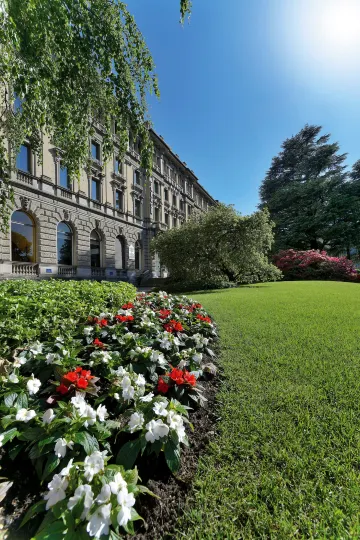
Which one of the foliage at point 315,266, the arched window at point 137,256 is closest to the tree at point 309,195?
the foliage at point 315,266

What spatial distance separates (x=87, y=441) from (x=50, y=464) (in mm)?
230

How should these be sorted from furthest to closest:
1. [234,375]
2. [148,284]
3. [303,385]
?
[148,284]
[234,375]
[303,385]

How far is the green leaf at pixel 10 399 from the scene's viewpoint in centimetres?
190

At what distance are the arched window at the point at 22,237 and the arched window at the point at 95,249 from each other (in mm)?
4942

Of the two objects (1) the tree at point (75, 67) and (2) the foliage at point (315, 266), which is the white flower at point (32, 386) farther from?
(2) the foliage at point (315, 266)

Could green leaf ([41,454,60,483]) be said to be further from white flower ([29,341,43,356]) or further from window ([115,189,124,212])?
window ([115,189,124,212])

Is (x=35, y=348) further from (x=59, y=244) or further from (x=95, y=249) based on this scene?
(x=95, y=249)

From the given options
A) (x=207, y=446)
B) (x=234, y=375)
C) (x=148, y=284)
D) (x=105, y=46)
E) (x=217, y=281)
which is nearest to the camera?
(x=207, y=446)

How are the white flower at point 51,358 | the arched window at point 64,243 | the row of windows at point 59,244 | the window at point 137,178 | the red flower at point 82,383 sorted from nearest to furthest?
the red flower at point 82,383, the white flower at point 51,358, the row of windows at point 59,244, the arched window at point 64,243, the window at point 137,178

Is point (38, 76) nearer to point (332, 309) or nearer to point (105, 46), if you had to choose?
point (105, 46)

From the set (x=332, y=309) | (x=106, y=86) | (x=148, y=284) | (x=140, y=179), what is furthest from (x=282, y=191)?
(x=106, y=86)

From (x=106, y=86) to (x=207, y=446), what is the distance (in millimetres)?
4887

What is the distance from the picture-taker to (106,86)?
159 inches

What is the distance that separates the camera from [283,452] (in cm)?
179
